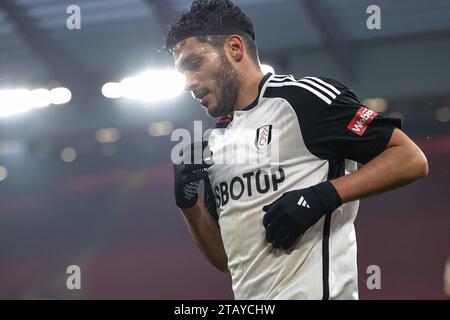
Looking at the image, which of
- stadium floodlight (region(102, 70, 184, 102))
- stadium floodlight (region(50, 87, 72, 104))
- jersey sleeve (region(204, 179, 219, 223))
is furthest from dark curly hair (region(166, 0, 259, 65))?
stadium floodlight (region(50, 87, 72, 104))

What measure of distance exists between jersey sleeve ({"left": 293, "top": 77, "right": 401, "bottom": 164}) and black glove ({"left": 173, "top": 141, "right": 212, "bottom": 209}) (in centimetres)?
23

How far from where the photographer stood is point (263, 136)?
115 cm

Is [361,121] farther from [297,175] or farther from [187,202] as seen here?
[187,202]

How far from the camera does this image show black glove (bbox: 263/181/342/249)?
1.04 metres

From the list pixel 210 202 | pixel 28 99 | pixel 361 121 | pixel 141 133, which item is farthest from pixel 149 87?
pixel 361 121

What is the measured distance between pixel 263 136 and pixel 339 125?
0.14 meters

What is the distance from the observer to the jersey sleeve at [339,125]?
42.3 inches

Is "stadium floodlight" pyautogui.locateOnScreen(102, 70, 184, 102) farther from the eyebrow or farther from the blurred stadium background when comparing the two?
the eyebrow

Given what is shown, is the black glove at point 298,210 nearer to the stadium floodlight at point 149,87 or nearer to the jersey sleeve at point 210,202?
the jersey sleeve at point 210,202

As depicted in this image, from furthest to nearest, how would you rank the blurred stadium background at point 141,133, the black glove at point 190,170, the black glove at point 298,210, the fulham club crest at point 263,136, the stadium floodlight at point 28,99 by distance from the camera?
the stadium floodlight at point 28,99 → the blurred stadium background at point 141,133 → the black glove at point 190,170 → the fulham club crest at point 263,136 → the black glove at point 298,210

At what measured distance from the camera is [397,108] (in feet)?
9.67

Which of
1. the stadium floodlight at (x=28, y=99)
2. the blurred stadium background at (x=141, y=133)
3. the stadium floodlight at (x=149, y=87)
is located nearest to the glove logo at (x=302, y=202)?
the blurred stadium background at (x=141, y=133)

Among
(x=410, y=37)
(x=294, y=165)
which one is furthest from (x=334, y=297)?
(x=410, y=37)

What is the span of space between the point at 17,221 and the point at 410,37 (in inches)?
84.3
